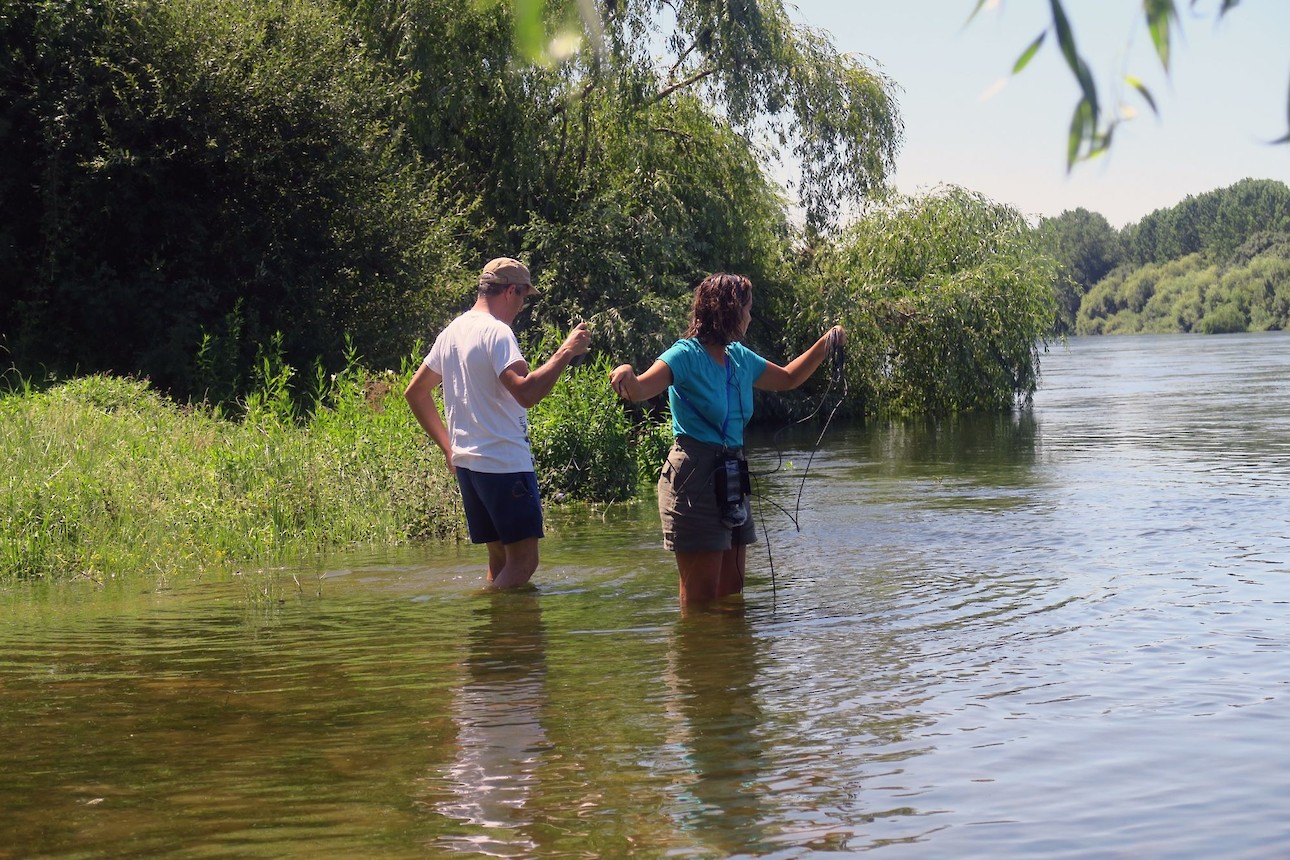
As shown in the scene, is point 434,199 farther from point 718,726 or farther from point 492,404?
point 718,726

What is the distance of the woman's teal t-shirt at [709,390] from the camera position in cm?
701

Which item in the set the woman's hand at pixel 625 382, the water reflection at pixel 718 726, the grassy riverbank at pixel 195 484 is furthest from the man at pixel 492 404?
the grassy riverbank at pixel 195 484

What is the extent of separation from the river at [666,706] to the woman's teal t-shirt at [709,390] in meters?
1.04

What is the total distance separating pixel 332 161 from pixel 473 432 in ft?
44.8

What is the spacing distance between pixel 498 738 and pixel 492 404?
2.35 meters

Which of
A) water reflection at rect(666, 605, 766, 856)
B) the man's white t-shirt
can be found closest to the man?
the man's white t-shirt

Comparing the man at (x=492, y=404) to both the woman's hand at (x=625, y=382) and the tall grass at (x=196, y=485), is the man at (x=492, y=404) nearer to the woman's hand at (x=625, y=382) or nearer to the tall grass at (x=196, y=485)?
the woman's hand at (x=625, y=382)

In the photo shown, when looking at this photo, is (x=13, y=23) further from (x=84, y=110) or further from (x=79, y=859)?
(x=79, y=859)

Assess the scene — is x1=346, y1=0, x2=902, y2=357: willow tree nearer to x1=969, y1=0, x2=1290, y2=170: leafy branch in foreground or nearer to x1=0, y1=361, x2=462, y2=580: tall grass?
x1=0, y1=361, x2=462, y2=580: tall grass

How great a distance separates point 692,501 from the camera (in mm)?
7078

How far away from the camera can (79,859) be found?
13.0ft

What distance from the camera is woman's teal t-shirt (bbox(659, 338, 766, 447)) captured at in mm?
7012

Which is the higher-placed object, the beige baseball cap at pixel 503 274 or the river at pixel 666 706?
the beige baseball cap at pixel 503 274

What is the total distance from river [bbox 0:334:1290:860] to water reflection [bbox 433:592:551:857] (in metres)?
0.02
